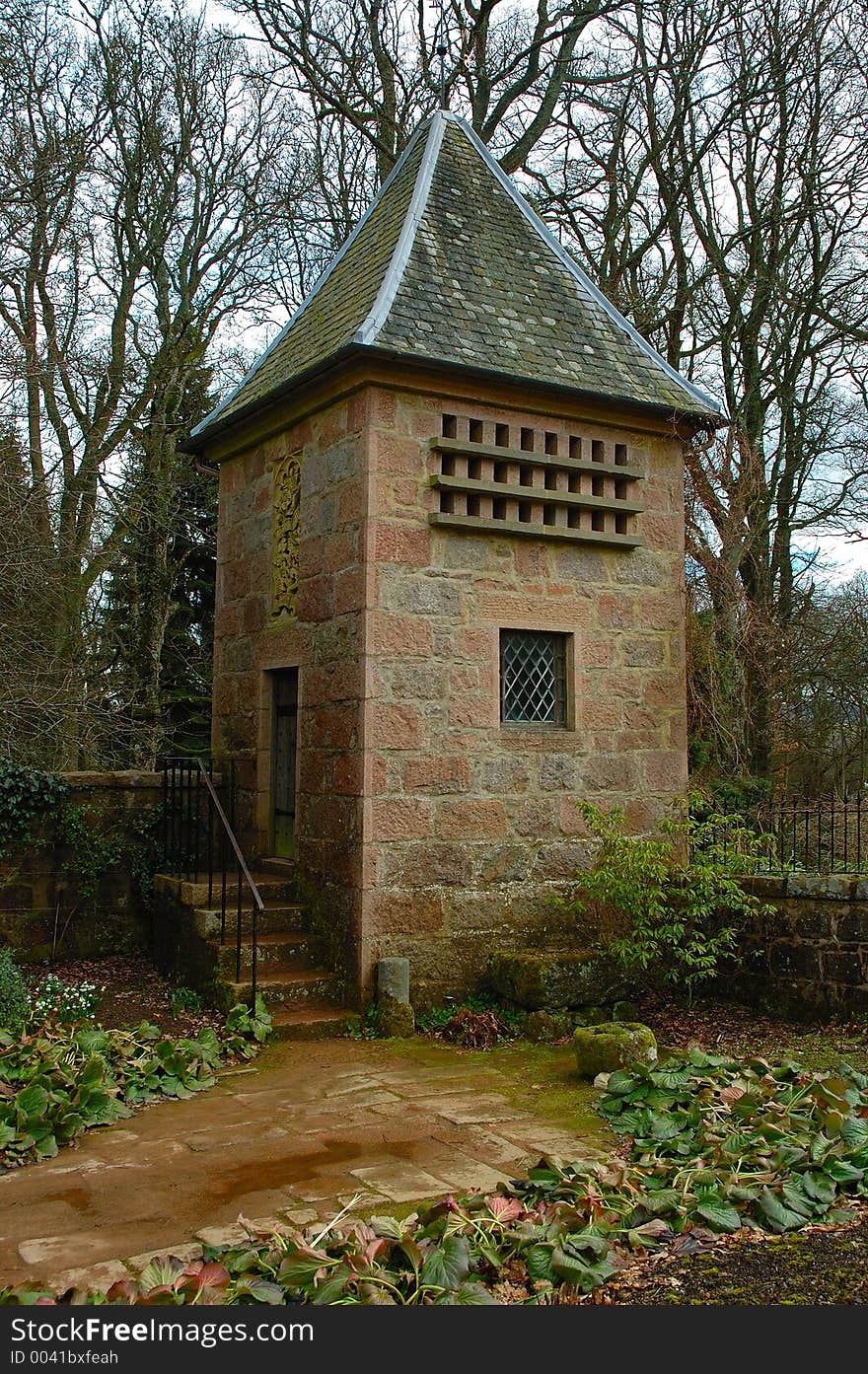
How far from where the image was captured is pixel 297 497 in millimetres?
8641

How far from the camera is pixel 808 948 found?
25.8 ft

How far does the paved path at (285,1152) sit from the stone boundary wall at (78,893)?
3.16 meters

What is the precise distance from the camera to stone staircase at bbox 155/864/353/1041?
7.16 m

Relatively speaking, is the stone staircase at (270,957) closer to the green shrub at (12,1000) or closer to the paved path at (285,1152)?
the paved path at (285,1152)

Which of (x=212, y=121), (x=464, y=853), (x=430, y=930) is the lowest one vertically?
(x=430, y=930)

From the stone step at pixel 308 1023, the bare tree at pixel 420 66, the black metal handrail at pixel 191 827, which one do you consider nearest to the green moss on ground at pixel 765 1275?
the stone step at pixel 308 1023

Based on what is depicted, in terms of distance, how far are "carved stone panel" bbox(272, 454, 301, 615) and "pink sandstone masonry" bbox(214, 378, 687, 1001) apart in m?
0.10

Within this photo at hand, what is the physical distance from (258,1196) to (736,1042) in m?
3.82

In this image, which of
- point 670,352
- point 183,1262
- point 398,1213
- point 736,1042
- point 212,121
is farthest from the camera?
point 212,121

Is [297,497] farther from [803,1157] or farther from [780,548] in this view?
[780,548]

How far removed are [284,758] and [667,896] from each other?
3186 millimetres

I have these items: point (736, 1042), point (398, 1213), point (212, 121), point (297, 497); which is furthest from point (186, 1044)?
point (212, 121)

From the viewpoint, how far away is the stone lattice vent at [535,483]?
794cm

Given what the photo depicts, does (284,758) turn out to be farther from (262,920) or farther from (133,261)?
(133,261)
